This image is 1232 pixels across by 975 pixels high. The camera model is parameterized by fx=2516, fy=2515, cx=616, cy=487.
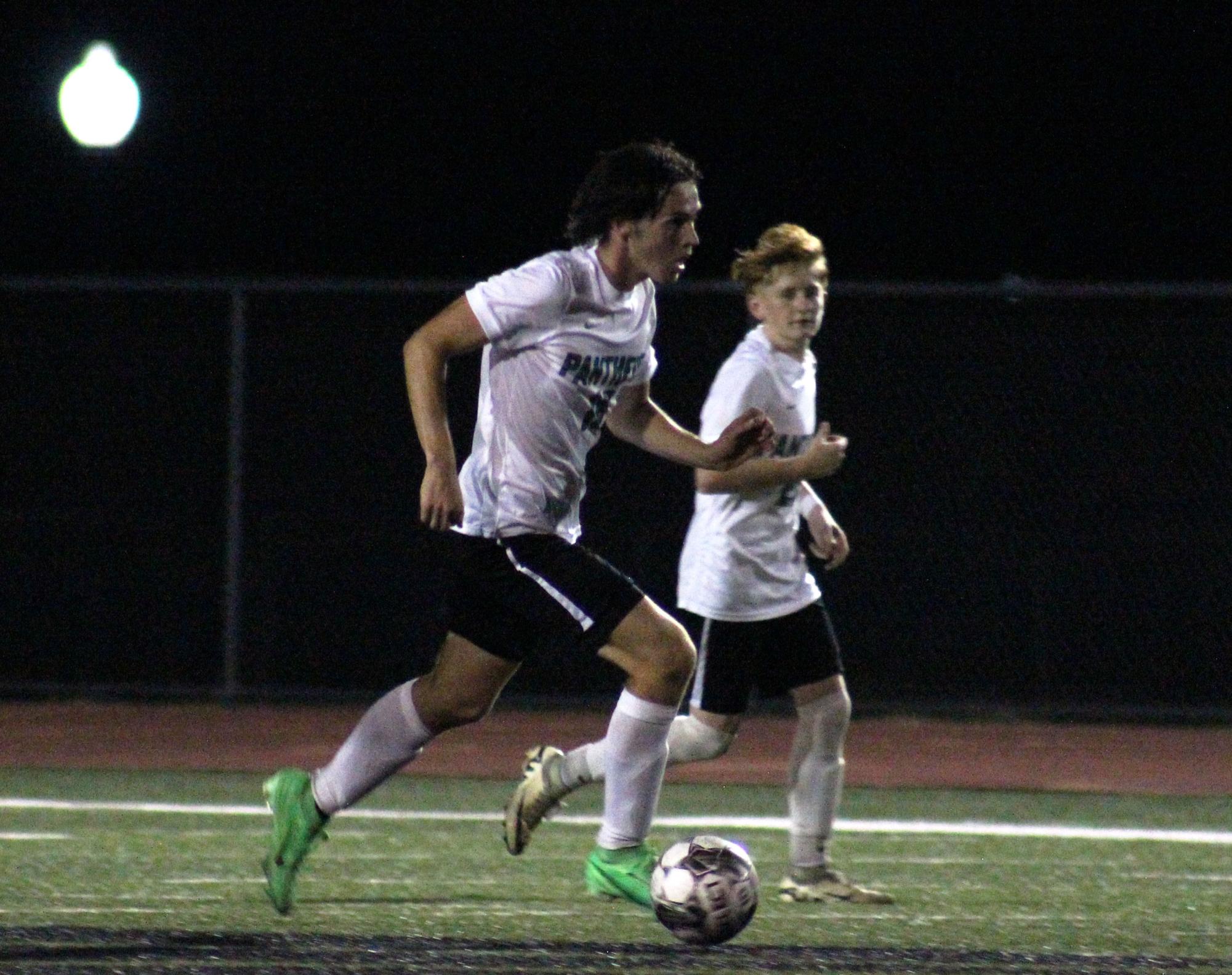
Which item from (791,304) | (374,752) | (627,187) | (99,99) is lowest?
(374,752)

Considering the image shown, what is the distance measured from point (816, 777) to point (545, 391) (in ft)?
5.10

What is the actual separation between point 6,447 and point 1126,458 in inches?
233

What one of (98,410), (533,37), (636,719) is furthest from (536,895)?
(533,37)

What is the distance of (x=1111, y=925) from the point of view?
6.46 meters

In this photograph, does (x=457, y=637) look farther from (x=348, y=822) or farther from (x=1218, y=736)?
(x=1218, y=736)

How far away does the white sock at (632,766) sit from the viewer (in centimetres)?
627

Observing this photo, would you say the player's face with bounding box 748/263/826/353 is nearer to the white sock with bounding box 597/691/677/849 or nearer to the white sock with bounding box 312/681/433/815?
the white sock with bounding box 597/691/677/849

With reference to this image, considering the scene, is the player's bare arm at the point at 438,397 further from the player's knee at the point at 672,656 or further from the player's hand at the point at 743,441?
the player's hand at the point at 743,441

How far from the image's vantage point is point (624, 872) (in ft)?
20.5

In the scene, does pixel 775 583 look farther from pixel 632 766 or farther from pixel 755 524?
pixel 632 766

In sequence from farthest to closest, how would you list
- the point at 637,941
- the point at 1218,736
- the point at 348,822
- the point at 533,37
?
the point at 533,37
the point at 1218,736
the point at 348,822
the point at 637,941

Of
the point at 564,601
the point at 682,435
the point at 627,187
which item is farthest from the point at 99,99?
the point at 564,601

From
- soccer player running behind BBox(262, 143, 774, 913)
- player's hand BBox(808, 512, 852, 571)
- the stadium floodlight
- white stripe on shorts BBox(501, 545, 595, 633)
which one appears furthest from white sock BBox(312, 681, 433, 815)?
the stadium floodlight

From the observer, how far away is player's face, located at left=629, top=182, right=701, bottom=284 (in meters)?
6.34
